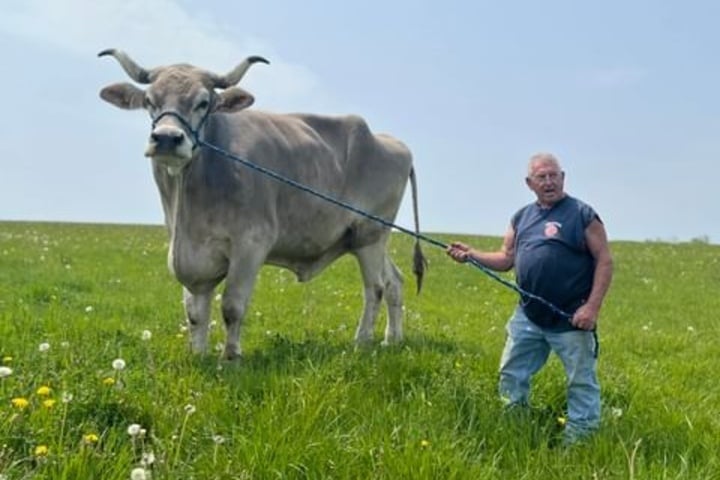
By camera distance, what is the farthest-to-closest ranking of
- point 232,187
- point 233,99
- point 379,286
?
point 379,286
point 233,99
point 232,187

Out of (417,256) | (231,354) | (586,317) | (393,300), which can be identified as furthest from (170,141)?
(417,256)

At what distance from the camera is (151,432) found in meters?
4.95

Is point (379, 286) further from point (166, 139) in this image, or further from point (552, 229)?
point (552, 229)

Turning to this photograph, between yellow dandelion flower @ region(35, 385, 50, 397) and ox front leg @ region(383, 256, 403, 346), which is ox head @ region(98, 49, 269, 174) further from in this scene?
ox front leg @ region(383, 256, 403, 346)

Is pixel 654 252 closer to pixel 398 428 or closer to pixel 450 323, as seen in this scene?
pixel 450 323

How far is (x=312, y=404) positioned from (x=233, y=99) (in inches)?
136

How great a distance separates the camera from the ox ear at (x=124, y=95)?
7.77 meters

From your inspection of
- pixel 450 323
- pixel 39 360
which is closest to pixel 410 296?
pixel 450 323

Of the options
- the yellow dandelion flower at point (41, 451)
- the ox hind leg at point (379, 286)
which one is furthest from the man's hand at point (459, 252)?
the ox hind leg at point (379, 286)

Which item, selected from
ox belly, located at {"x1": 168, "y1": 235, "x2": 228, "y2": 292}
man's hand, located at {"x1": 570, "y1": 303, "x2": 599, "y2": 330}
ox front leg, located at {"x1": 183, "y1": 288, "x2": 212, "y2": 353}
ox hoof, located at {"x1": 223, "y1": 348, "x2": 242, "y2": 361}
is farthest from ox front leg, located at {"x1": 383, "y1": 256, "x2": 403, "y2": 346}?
man's hand, located at {"x1": 570, "y1": 303, "x2": 599, "y2": 330}

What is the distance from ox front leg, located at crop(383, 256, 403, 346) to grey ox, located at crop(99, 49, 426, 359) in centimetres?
6

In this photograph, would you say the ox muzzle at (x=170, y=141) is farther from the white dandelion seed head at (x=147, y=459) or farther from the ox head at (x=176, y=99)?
the white dandelion seed head at (x=147, y=459)

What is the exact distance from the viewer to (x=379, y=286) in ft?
33.8

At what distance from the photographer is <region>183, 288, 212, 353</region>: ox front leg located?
8117 mm
